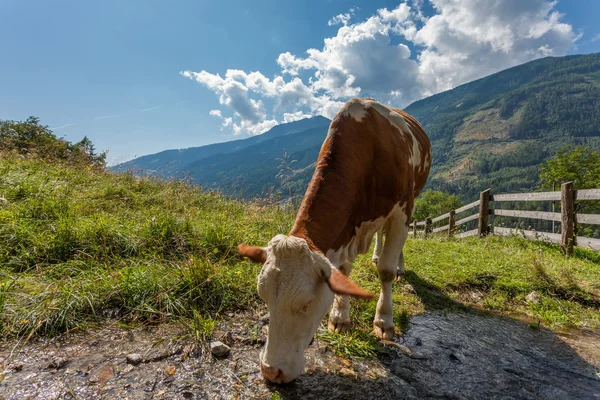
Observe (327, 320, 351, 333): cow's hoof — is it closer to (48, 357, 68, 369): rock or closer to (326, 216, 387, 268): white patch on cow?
(326, 216, 387, 268): white patch on cow

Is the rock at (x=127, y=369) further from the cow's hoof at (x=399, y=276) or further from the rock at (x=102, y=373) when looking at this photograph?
the cow's hoof at (x=399, y=276)

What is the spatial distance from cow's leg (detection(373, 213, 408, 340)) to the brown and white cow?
0.01 m

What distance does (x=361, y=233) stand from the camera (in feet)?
11.5

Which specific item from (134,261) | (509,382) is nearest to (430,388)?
(509,382)

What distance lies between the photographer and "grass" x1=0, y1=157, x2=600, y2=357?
301 cm

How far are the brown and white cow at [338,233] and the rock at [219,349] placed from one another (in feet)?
2.09

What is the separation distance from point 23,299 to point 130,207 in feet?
12.0

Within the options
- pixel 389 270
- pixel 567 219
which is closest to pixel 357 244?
pixel 389 270

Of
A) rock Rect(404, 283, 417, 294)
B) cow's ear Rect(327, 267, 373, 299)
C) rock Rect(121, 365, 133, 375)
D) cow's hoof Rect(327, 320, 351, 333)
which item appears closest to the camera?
cow's ear Rect(327, 267, 373, 299)

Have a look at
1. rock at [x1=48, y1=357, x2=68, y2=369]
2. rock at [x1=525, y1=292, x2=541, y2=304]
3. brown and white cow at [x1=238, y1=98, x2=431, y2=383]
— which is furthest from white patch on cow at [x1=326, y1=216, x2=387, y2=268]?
rock at [x1=525, y1=292, x2=541, y2=304]

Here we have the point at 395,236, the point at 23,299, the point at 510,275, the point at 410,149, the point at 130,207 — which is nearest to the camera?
the point at 23,299

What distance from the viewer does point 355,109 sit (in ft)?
12.0

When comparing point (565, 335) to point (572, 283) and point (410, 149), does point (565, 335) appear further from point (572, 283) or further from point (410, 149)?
point (410, 149)

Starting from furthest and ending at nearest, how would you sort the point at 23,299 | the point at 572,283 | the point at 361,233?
the point at 572,283 < the point at 361,233 < the point at 23,299
